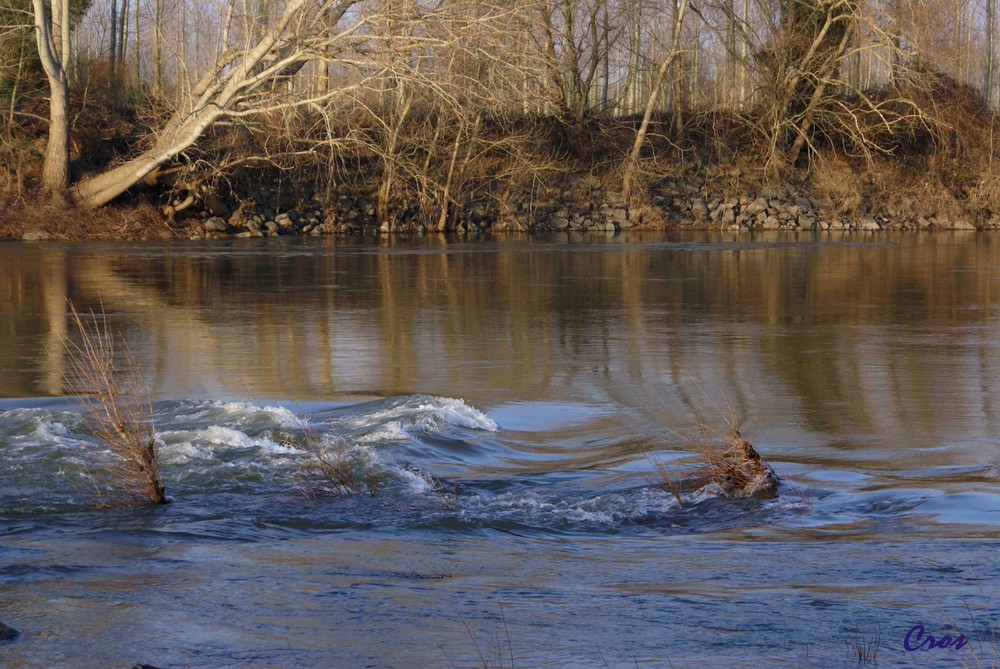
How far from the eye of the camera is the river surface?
4859 mm

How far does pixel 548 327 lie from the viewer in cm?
1410

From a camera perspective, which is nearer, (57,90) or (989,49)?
(57,90)

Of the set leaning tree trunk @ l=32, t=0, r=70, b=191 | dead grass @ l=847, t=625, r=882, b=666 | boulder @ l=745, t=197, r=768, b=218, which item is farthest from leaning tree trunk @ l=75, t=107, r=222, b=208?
dead grass @ l=847, t=625, r=882, b=666

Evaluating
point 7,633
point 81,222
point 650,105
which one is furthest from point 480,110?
point 7,633

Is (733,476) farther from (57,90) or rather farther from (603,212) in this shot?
(603,212)

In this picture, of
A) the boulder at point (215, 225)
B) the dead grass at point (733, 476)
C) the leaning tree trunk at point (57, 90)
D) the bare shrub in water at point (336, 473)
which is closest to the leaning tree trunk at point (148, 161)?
the leaning tree trunk at point (57, 90)

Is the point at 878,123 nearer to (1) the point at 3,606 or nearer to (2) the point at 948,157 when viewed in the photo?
(2) the point at 948,157

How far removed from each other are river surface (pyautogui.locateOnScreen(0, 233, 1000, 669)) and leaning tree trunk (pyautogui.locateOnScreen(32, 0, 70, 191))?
17.1 metres

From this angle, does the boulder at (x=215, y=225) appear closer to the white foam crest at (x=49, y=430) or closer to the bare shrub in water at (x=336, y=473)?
the white foam crest at (x=49, y=430)

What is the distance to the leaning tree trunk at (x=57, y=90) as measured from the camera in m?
31.3

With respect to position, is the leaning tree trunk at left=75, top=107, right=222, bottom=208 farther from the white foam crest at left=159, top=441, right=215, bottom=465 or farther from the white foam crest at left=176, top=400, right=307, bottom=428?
the white foam crest at left=159, top=441, right=215, bottom=465

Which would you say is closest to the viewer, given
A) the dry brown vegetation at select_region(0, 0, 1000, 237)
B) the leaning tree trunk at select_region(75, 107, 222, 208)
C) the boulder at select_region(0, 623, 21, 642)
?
the boulder at select_region(0, 623, 21, 642)
